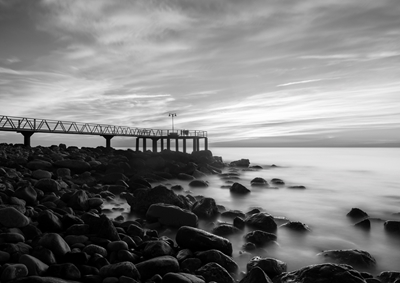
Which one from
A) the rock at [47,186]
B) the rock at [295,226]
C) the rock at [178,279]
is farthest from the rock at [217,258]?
the rock at [47,186]

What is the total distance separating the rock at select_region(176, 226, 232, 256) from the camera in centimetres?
629

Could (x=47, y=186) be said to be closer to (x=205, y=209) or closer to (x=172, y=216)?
(x=172, y=216)

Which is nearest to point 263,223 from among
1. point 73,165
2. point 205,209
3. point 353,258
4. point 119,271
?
point 205,209

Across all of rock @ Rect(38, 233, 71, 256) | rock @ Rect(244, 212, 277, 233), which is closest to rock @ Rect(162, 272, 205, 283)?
rock @ Rect(38, 233, 71, 256)

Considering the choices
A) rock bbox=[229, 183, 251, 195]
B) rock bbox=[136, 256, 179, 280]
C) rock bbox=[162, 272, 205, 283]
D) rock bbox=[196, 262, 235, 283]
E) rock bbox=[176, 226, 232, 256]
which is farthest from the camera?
rock bbox=[229, 183, 251, 195]

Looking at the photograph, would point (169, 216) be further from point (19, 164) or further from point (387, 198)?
point (387, 198)

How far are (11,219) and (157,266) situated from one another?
132 inches

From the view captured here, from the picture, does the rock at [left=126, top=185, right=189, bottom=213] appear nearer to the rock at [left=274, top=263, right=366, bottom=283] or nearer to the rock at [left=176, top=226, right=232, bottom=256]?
the rock at [left=176, top=226, right=232, bottom=256]

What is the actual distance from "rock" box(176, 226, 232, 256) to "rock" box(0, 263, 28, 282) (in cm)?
309

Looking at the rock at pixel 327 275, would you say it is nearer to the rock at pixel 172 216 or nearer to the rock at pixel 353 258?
the rock at pixel 353 258

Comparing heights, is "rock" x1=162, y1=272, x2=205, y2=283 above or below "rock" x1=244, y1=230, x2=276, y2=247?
above

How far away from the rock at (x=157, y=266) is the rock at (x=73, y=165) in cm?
1373

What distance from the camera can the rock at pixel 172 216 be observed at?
8.91 meters

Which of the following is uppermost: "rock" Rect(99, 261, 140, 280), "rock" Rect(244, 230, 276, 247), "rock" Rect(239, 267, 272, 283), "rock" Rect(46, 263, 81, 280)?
"rock" Rect(46, 263, 81, 280)
